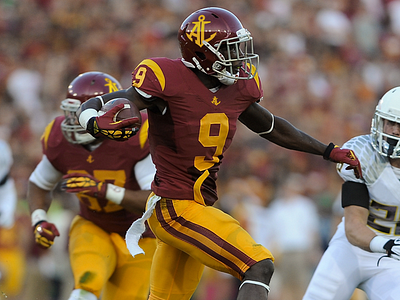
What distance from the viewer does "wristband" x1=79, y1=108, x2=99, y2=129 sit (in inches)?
125

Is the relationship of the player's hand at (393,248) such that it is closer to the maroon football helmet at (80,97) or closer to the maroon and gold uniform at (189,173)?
the maroon and gold uniform at (189,173)

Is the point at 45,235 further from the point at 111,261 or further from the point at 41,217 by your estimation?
the point at 111,261

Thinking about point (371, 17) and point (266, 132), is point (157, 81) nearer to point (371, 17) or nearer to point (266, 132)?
point (266, 132)

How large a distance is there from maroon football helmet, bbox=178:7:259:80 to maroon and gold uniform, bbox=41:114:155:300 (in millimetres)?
1117

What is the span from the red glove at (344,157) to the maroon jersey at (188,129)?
644 millimetres

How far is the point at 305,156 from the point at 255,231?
1.85 m

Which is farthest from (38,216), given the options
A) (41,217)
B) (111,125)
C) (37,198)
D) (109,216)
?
(111,125)

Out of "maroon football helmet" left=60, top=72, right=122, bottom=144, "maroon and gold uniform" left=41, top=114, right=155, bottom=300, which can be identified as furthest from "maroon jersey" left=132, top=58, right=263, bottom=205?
"maroon football helmet" left=60, top=72, right=122, bottom=144

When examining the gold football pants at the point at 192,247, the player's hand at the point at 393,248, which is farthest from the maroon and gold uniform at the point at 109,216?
the player's hand at the point at 393,248

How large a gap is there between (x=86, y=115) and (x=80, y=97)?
1.45 meters

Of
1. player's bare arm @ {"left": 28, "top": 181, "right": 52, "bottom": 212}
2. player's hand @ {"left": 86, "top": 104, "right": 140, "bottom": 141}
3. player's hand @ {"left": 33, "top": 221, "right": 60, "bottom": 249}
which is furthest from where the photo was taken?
player's bare arm @ {"left": 28, "top": 181, "right": 52, "bottom": 212}

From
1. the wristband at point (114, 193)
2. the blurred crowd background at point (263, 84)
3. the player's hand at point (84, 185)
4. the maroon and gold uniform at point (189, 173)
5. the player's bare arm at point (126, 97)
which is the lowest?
the blurred crowd background at point (263, 84)

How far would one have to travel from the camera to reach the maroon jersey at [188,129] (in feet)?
11.4

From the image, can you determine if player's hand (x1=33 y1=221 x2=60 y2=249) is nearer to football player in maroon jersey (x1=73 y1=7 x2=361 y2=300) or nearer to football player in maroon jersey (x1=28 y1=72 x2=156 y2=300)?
football player in maroon jersey (x1=28 y1=72 x2=156 y2=300)
